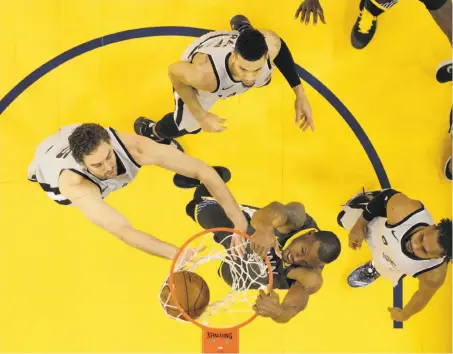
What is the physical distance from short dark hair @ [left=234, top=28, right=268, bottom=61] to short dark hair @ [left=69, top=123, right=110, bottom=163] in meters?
0.78

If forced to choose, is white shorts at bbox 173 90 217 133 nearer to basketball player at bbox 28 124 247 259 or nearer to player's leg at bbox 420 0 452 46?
basketball player at bbox 28 124 247 259

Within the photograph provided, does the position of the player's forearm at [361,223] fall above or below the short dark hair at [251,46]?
below

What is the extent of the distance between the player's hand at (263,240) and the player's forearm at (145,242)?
0.45m

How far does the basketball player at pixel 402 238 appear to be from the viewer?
2.29 m

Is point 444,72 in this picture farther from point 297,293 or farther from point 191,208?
point 191,208

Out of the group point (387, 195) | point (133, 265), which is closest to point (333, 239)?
point (387, 195)

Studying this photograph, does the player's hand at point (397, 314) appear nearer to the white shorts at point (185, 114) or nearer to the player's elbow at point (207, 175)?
the player's elbow at point (207, 175)

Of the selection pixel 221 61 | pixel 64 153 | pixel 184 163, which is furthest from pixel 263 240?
pixel 64 153

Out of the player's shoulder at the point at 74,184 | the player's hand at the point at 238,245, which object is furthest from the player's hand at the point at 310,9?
the player's shoulder at the point at 74,184

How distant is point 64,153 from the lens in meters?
2.39

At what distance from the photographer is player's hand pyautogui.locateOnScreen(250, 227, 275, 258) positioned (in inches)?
91.3

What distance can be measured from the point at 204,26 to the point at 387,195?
1566 mm

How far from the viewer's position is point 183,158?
244cm

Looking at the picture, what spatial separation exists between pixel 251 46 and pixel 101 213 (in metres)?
1.17
